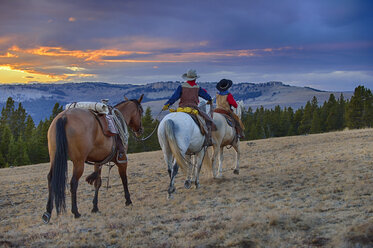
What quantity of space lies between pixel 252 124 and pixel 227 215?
68.4 m

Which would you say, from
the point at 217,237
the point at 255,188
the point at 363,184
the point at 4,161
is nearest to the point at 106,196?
the point at 255,188

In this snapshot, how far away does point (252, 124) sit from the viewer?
7425 cm

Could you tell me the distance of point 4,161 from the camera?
169ft

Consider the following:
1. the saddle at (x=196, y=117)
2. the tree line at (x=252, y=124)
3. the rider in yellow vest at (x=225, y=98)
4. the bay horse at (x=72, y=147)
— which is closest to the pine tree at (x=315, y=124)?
the tree line at (x=252, y=124)

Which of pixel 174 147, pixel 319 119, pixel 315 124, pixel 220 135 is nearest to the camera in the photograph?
pixel 174 147

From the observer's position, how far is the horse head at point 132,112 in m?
10.2

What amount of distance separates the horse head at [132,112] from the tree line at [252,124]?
126 feet

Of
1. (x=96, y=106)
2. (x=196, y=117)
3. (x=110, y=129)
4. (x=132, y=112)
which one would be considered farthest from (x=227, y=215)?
(x=132, y=112)

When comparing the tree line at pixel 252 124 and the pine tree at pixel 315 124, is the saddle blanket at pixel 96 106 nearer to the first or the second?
the tree line at pixel 252 124

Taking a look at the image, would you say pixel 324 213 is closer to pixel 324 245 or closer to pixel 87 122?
pixel 324 245

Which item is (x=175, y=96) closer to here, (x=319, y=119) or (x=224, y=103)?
(x=224, y=103)

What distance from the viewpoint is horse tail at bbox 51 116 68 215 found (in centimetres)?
758

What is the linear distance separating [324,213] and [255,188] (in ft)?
11.2

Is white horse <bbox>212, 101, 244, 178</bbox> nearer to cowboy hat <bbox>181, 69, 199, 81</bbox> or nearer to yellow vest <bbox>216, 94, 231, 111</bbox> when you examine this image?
yellow vest <bbox>216, 94, 231, 111</bbox>
